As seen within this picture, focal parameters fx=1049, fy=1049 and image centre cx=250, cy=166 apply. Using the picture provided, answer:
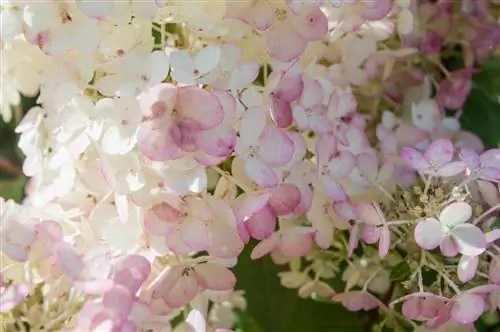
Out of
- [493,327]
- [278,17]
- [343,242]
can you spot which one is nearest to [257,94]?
[278,17]

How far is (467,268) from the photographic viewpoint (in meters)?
0.73

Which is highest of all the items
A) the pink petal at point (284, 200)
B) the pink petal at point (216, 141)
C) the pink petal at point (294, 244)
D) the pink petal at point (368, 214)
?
the pink petal at point (216, 141)

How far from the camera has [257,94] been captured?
78 centimetres

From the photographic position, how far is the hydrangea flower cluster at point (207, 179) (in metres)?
0.74

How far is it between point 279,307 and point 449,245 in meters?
0.26

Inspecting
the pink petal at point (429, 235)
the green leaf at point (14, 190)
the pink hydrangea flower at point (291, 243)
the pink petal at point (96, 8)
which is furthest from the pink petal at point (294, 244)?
the green leaf at point (14, 190)

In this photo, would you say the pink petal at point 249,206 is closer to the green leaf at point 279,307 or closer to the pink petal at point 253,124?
the pink petal at point 253,124

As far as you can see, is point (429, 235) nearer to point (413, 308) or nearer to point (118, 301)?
point (413, 308)

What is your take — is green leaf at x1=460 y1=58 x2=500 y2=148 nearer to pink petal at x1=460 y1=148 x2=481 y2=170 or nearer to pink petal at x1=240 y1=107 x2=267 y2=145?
pink petal at x1=460 y1=148 x2=481 y2=170

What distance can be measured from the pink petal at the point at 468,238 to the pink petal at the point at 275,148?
13cm

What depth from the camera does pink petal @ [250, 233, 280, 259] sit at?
79 cm

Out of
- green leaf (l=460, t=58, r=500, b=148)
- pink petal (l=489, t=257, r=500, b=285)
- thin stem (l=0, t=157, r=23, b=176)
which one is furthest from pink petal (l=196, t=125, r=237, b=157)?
thin stem (l=0, t=157, r=23, b=176)

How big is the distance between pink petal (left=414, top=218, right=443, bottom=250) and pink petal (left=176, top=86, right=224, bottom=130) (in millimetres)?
162

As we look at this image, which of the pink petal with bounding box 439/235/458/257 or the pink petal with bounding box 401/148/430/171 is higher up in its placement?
the pink petal with bounding box 401/148/430/171
